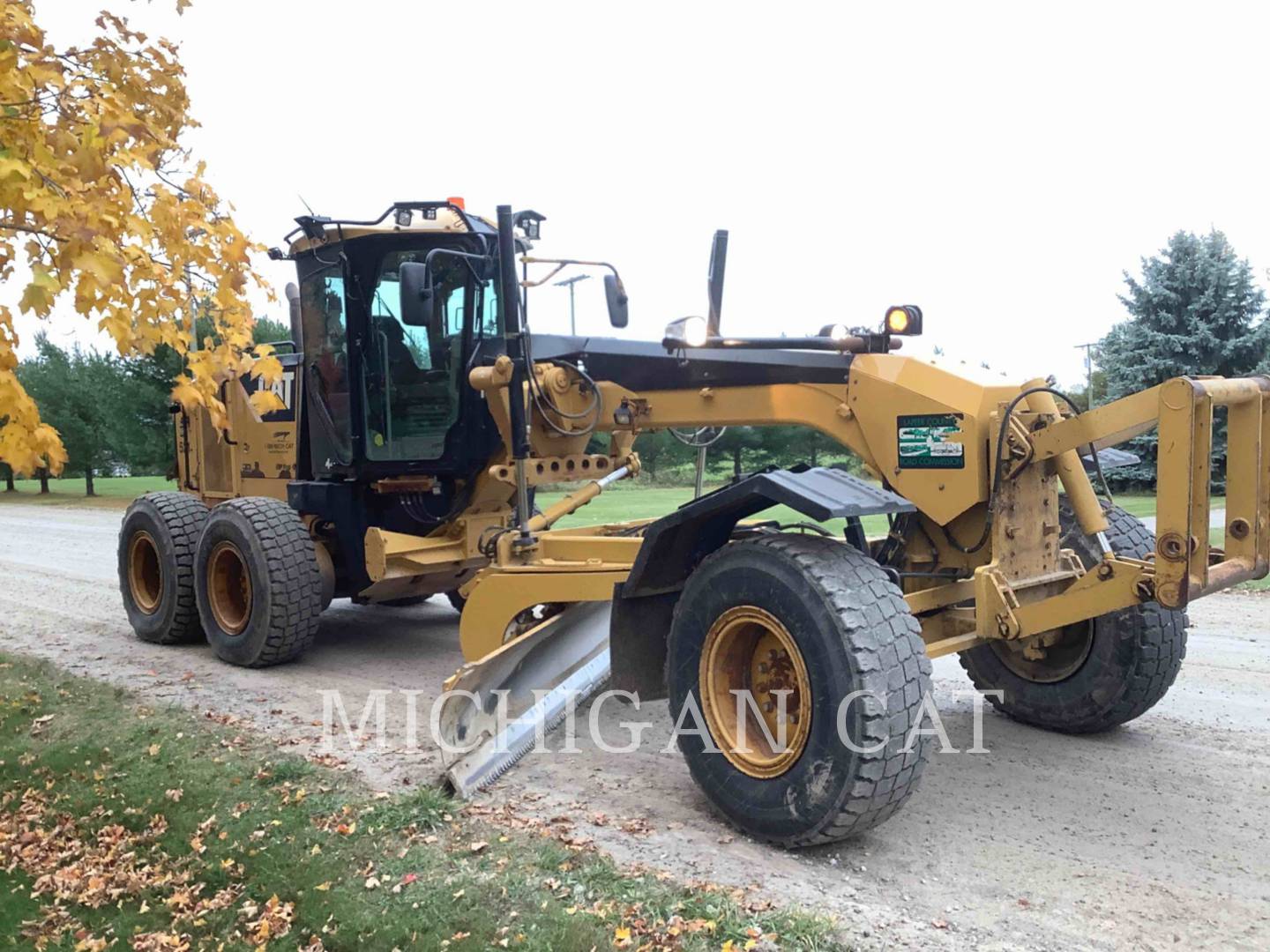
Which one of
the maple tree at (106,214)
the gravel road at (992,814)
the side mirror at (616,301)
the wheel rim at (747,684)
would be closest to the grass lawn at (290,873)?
the gravel road at (992,814)

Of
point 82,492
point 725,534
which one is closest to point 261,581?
point 725,534

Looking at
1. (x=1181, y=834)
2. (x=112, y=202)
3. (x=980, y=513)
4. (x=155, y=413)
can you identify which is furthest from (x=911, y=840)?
(x=155, y=413)

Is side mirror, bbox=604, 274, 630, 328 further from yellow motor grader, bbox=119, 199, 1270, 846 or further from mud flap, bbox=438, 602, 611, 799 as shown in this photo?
mud flap, bbox=438, 602, 611, 799

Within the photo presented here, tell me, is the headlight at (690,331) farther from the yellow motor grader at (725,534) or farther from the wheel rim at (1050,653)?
the wheel rim at (1050,653)

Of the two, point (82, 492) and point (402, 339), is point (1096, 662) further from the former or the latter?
point (82, 492)

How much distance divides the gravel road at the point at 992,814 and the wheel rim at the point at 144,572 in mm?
1164

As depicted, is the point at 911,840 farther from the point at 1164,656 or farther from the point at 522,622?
the point at 522,622

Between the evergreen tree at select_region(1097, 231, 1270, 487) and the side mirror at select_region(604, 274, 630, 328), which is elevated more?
the evergreen tree at select_region(1097, 231, 1270, 487)

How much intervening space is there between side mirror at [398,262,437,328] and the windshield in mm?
1025

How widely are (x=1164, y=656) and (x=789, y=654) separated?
6.72 feet

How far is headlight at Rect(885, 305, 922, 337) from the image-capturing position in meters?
4.76

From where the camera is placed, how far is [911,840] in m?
4.13

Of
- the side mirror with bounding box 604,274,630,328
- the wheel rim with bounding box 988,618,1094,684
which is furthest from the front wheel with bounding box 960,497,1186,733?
the side mirror with bounding box 604,274,630,328

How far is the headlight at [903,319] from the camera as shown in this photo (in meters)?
4.76
